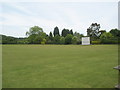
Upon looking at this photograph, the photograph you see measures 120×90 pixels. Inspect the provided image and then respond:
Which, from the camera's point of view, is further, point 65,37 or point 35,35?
point 35,35

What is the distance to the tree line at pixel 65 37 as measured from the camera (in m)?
28.2

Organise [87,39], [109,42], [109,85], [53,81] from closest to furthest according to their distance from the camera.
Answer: [109,85]
[53,81]
[109,42]
[87,39]

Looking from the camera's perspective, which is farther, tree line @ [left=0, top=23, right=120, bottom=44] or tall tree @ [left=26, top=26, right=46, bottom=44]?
tall tree @ [left=26, top=26, right=46, bottom=44]

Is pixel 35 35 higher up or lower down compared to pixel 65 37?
higher up

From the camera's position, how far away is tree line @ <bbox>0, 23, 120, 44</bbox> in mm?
28233

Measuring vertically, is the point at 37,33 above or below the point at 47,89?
above

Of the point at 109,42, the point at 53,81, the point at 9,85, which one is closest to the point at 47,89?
the point at 53,81

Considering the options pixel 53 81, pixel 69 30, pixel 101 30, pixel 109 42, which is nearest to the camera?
pixel 53 81

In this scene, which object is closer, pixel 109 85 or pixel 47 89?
pixel 47 89

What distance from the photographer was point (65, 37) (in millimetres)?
31656

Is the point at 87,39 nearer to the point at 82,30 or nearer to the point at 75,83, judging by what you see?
the point at 82,30

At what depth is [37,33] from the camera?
128ft

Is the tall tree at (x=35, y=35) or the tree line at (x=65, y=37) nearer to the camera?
the tree line at (x=65, y=37)

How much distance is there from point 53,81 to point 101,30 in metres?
35.7
